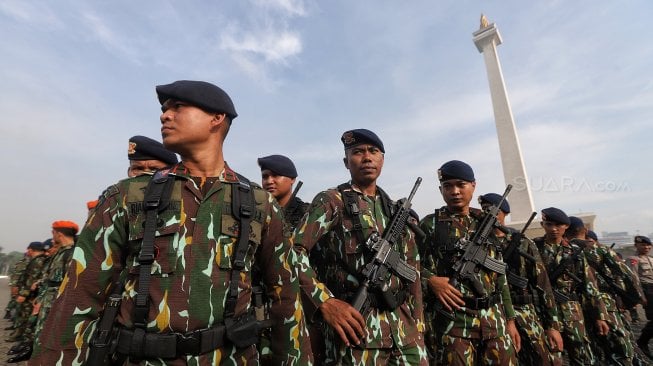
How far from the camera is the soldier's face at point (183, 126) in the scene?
5.64 ft

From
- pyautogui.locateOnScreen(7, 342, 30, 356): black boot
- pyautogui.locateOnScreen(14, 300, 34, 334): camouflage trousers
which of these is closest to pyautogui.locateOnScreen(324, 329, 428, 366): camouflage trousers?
pyautogui.locateOnScreen(7, 342, 30, 356): black boot

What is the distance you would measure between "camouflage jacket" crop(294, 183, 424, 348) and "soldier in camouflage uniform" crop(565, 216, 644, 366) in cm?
498

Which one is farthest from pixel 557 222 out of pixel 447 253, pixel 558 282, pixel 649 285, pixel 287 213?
pixel 649 285

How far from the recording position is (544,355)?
4633 millimetres

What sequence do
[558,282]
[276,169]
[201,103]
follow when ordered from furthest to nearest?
1. [558,282]
2. [276,169]
3. [201,103]

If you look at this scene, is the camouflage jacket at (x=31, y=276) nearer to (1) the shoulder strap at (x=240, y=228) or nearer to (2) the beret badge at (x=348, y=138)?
(2) the beret badge at (x=348, y=138)

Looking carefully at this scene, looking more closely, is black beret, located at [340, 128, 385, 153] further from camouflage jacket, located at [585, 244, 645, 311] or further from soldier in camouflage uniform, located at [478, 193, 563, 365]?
camouflage jacket, located at [585, 244, 645, 311]

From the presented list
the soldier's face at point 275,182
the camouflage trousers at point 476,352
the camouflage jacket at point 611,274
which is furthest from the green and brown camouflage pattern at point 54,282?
the camouflage jacket at point 611,274

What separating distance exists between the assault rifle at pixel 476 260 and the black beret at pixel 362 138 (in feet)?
5.05

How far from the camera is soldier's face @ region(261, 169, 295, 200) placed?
4555 millimetres

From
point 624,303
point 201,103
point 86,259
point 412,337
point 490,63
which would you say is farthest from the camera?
point 490,63

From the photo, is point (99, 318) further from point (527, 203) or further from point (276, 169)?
point (527, 203)

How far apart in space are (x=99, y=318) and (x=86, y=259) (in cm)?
25

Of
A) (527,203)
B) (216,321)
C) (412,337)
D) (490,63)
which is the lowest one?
(412,337)
